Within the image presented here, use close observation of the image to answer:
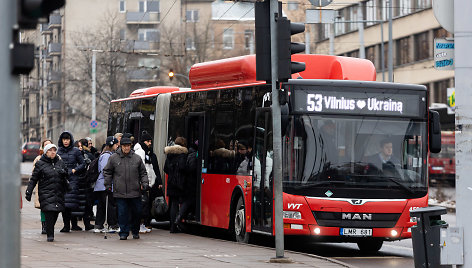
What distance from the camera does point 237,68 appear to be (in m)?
18.9

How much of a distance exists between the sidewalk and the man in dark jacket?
46cm

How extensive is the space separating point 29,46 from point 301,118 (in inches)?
406

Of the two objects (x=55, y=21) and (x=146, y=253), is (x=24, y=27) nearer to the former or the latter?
(x=146, y=253)

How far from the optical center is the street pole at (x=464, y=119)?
10.7 m

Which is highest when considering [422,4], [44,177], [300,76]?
[422,4]

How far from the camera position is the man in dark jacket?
18.4 meters

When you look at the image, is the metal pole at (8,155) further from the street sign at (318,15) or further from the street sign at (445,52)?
the street sign at (318,15)

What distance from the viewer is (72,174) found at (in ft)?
64.8

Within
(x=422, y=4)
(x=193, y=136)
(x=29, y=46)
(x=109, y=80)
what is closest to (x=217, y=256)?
(x=193, y=136)

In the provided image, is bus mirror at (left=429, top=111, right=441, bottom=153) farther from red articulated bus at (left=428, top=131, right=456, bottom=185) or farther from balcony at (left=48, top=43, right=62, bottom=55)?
balcony at (left=48, top=43, right=62, bottom=55)

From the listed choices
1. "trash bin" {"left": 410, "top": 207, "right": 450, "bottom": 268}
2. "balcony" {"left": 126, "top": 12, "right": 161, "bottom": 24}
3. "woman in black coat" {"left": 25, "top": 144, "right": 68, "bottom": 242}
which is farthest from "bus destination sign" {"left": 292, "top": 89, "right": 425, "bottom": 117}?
"balcony" {"left": 126, "top": 12, "right": 161, "bottom": 24}

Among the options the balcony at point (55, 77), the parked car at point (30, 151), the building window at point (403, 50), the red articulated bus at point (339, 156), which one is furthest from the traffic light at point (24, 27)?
the balcony at point (55, 77)

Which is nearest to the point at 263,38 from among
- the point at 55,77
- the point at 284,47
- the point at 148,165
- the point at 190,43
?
the point at 284,47

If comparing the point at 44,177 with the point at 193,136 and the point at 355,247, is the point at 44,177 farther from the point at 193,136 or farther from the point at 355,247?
Result: the point at 355,247
